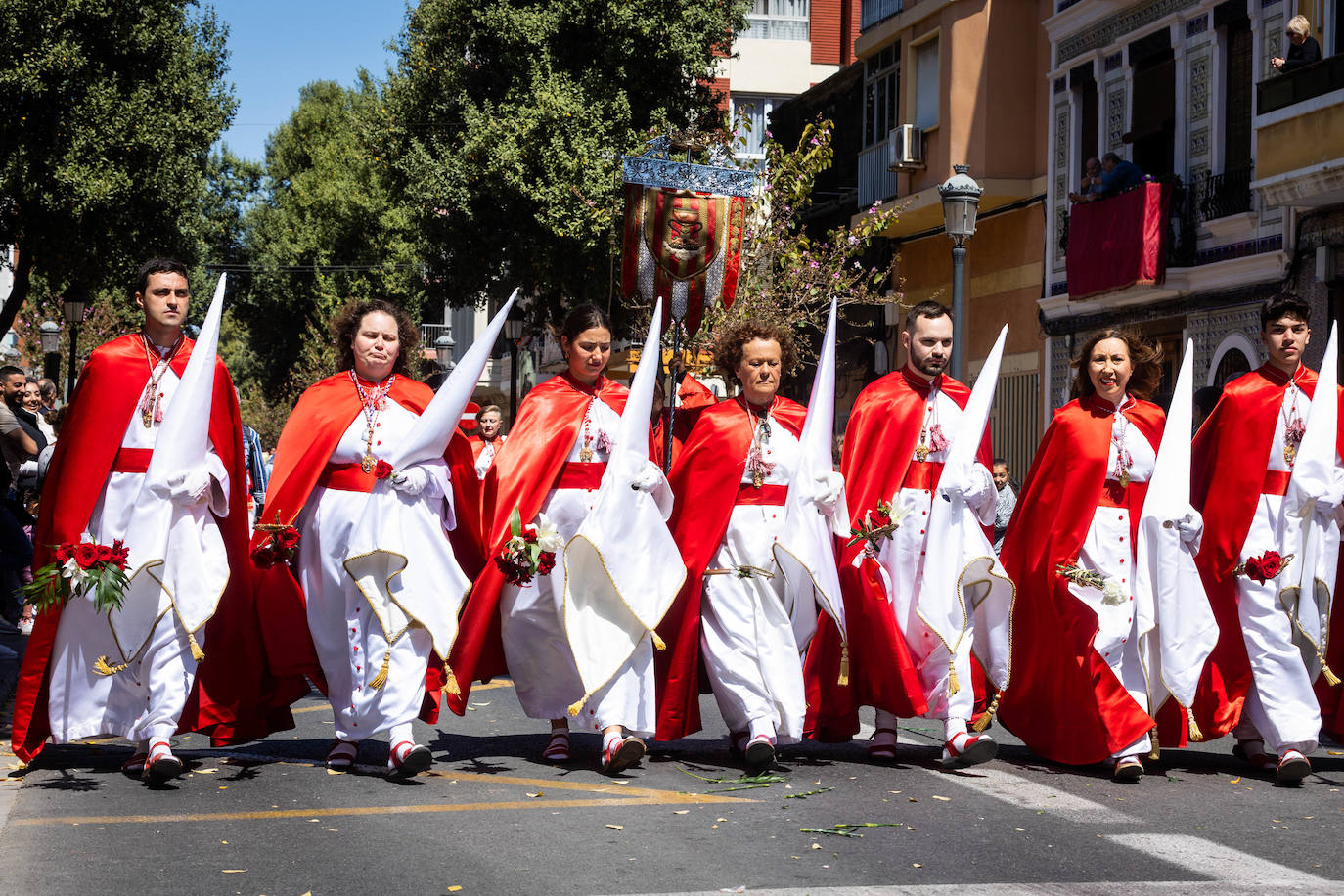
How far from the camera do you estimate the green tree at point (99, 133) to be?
76.0 feet

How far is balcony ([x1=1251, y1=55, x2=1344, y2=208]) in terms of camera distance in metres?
15.4

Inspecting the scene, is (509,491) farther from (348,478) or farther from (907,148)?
(907,148)

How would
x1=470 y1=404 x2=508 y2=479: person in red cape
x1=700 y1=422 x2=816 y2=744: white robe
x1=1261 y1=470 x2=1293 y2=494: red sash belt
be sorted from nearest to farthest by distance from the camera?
x1=700 y1=422 x2=816 y2=744: white robe → x1=1261 y1=470 x2=1293 y2=494: red sash belt → x1=470 y1=404 x2=508 y2=479: person in red cape

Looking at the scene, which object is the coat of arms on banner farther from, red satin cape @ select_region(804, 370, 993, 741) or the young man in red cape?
the young man in red cape

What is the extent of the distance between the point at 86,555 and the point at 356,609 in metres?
1.11

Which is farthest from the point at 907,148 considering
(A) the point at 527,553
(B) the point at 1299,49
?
(A) the point at 527,553

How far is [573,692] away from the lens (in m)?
7.69

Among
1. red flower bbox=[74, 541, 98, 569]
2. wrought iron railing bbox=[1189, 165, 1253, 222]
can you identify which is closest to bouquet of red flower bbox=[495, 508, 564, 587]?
red flower bbox=[74, 541, 98, 569]

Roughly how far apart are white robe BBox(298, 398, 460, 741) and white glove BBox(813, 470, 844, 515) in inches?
64.5

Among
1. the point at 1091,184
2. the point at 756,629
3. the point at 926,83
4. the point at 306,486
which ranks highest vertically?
the point at 926,83

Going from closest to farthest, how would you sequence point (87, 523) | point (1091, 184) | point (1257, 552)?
point (87, 523) < point (1257, 552) < point (1091, 184)

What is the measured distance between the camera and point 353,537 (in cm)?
717

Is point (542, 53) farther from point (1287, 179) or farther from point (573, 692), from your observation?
point (573, 692)

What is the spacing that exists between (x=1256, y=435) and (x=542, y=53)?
69.2ft
